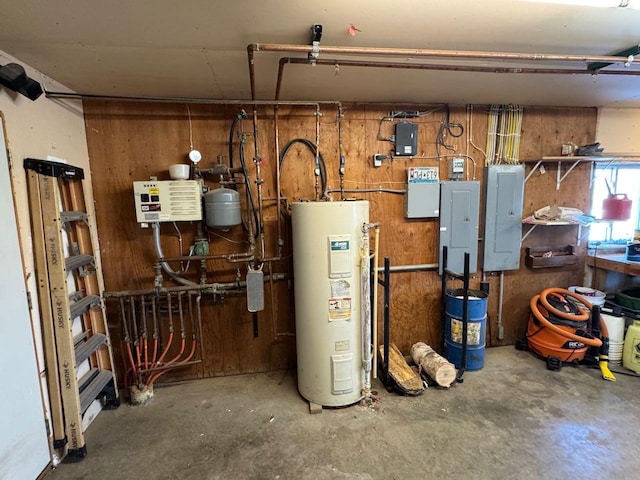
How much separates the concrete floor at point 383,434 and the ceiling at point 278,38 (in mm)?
2381

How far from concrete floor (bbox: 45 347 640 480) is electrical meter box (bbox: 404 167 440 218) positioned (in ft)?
5.00

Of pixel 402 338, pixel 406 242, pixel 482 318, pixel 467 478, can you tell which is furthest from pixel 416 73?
pixel 467 478

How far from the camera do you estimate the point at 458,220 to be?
295 centimetres

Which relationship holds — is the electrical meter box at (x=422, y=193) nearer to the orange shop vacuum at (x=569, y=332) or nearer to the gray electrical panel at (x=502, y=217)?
the gray electrical panel at (x=502, y=217)

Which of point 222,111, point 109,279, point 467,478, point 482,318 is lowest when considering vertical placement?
point 467,478

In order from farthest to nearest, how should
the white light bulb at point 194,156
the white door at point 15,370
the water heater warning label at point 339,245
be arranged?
1. the white light bulb at point 194,156
2. the water heater warning label at point 339,245
3. the white door at point 15,370

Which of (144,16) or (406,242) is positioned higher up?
(144,16)

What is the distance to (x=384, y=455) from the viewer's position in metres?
1.92

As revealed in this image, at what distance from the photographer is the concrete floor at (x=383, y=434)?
183 cm

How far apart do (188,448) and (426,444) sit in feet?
5.02

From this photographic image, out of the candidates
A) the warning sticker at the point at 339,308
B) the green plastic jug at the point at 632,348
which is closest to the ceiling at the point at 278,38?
the warning sticker at the point at 339,308

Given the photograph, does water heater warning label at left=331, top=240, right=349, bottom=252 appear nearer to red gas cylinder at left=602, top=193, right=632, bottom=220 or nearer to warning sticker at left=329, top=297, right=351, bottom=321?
warning sticker at left=329, top=297, right=351, bottom=321

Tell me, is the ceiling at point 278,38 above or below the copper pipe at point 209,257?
above

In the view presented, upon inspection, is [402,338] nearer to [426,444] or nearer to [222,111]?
[426,444]
